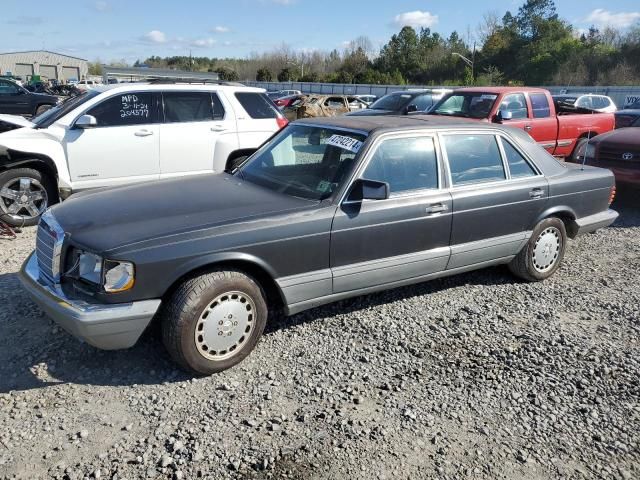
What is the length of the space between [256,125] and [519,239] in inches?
171

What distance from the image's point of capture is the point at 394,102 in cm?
1467

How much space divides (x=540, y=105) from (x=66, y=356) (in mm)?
9713

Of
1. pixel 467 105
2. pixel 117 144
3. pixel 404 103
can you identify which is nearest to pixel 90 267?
pixel 117 144

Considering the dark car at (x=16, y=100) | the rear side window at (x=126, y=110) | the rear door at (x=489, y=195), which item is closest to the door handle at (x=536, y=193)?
the rear door at (x=489, y=195)

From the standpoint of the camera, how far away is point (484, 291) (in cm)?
507

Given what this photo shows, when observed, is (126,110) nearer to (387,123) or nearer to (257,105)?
(257,105)

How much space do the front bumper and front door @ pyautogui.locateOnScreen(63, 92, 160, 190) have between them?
12.7 ft

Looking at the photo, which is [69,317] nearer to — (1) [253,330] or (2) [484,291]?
(1) [253,330]

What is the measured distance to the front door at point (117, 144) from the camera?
6.72m

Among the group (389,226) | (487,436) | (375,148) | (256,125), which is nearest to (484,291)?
(389,226)

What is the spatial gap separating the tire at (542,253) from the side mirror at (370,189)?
2.04 meters

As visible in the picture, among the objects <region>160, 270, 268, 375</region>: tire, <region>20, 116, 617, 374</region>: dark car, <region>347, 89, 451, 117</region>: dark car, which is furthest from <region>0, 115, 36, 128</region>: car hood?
<region>347, 89, 451, 117</region>: dark car

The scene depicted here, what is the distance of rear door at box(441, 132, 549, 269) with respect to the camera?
4504 millimetres

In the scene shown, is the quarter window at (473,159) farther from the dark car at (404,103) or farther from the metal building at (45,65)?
the metal building at (45,65)
